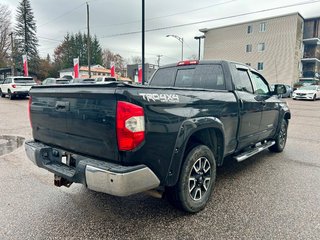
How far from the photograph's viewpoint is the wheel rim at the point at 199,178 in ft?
10.3

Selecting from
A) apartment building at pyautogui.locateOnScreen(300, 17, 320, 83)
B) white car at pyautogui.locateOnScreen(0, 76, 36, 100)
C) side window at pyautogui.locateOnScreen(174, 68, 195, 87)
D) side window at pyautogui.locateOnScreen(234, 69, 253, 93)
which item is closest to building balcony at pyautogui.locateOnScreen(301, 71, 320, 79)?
apartment building at pyautogui.locateOnScreen(300, 17, 320, 83)

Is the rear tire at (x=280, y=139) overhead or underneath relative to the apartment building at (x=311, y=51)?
underneath

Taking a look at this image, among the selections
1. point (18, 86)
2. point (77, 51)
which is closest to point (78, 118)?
point (18, 86)

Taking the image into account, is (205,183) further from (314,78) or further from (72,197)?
(314,78)

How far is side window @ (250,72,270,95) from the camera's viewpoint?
4698 millimetres

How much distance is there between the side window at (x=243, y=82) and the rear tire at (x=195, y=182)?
138cm

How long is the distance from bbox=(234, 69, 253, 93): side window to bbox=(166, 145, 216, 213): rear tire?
138cm

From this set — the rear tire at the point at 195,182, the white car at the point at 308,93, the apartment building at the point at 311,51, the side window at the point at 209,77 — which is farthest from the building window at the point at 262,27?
the rear tire at the point at 195,182

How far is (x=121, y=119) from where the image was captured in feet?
7.60

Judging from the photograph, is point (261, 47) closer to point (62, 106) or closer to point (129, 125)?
point (62, 106)

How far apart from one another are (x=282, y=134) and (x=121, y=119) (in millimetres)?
5004

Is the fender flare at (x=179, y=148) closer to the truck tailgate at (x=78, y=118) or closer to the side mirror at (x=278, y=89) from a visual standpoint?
the truck tailgate at (x=78, y=118)

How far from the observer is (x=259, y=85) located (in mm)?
4965

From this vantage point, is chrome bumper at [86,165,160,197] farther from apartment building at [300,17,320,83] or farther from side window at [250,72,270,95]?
apartment building at [300,17,320,83]
